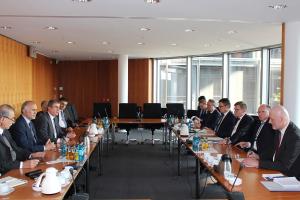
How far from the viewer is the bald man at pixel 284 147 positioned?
9.18ft

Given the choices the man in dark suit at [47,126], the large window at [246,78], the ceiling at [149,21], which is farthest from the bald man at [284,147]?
the large window at [246,78]

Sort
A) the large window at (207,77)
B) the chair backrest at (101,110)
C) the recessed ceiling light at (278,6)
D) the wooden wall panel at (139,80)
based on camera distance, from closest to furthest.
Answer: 1. the recessed ceiling light at (278,6)
2. the chair backrest at (101,110)
3. the large window at (207,77)
4. the wooden wall panel at (139,80)

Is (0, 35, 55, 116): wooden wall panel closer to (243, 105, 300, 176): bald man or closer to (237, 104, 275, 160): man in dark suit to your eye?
(237, 104, 275, 160): man in dark suit

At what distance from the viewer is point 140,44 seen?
25.7 ft

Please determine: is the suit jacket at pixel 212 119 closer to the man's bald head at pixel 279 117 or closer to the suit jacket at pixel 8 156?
the man's bald head at pixel 279 117

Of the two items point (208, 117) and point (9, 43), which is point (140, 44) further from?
point (9, 43)

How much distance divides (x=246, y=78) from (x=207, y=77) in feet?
5.40


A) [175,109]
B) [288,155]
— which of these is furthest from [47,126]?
[175,109]

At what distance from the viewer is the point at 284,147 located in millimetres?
2924

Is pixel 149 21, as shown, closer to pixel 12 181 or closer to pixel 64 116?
pixel 64 116

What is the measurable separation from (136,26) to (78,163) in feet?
9.84

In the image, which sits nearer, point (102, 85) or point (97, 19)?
point (97, 19)

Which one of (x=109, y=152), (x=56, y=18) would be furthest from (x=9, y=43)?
(x=109, y=152)

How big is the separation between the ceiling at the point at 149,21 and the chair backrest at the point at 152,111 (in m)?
1.84
